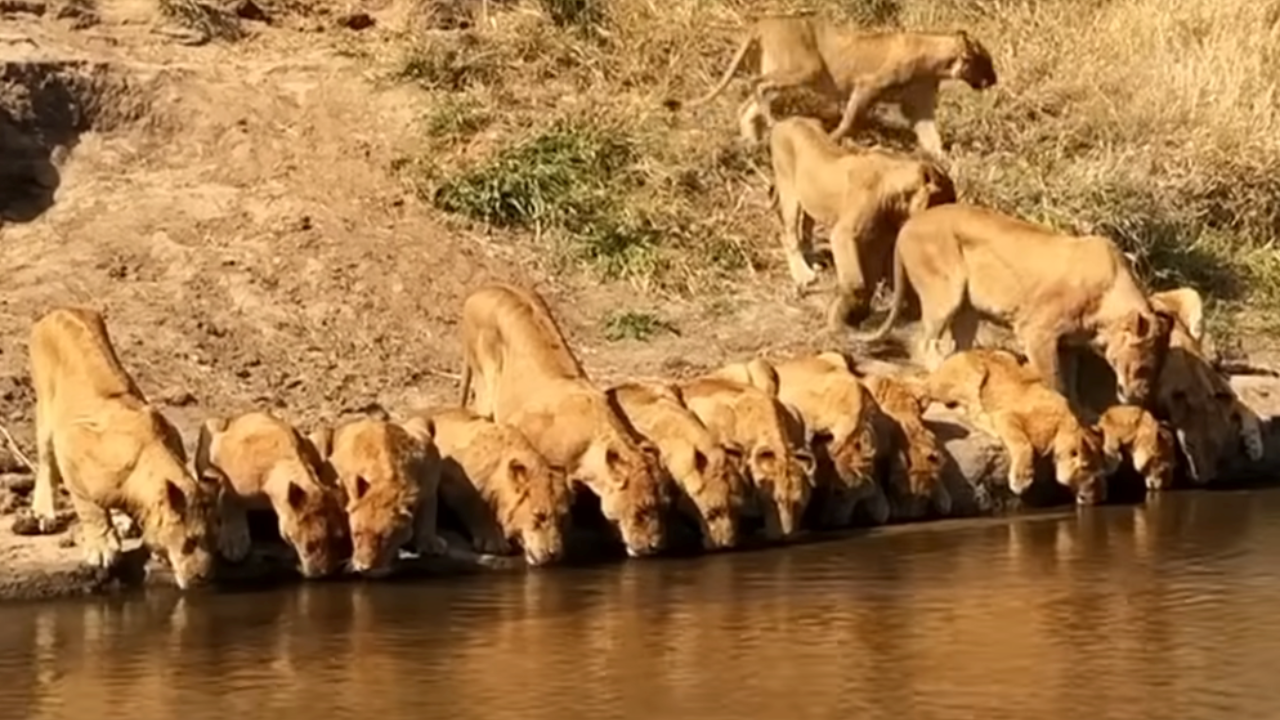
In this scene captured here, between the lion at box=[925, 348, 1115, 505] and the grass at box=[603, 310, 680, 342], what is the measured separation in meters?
2.26

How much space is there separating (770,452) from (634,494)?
717 mm

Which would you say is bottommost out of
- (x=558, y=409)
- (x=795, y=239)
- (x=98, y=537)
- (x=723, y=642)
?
(x=723, y=642)

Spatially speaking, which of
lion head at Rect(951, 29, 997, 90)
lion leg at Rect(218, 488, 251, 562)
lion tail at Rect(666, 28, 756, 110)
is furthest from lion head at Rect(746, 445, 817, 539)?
lion head at Rect(951, 29, 997, 90)

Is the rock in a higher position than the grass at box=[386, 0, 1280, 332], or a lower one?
higher

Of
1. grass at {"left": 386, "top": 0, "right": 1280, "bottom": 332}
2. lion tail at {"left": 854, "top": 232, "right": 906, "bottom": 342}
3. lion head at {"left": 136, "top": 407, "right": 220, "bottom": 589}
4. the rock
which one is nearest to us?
lion head at {"left": 136, "top": 407, "right": 220, "bottom": 589}

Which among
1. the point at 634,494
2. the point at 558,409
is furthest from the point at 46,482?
the point at 634,494

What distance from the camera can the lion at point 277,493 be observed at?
11742 millimetres

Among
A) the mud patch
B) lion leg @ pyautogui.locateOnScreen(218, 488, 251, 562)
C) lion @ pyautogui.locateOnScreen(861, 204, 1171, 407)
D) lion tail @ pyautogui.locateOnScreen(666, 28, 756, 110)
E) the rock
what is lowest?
lion leg @ pyautogui.locateOnScreen(218, 488, 251, 562)

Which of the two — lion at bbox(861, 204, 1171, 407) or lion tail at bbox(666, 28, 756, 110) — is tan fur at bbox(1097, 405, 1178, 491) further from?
lion tail at bbox(666, 28, 756, 110)

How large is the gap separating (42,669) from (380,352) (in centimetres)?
523

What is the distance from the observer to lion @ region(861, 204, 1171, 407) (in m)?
14.5

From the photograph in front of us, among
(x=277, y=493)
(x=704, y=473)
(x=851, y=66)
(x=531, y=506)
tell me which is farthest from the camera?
(x=851, y=66)

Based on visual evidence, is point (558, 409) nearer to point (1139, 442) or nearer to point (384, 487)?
point (384, 487)

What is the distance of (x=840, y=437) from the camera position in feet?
43.3
